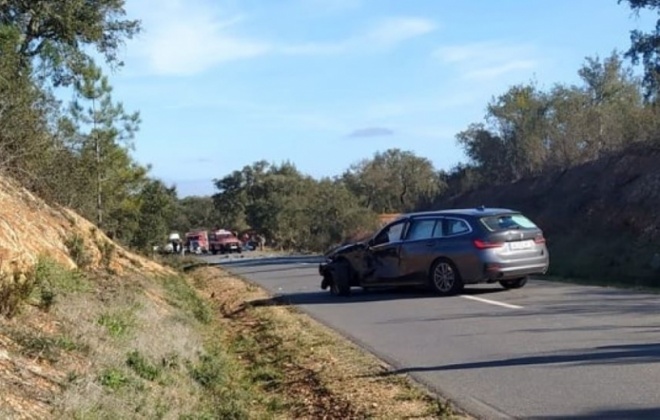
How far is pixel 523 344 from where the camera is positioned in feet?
37.3

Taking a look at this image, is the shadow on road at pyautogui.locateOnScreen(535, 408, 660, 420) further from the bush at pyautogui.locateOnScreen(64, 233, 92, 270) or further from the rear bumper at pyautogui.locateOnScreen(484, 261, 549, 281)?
the bush at pyautogui.locateOnScreen(64, 233, 92, 270)

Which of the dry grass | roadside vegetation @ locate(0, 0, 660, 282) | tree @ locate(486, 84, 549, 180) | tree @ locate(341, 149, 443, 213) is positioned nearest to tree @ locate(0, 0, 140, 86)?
roadside vegetation @ locate(0, 0, 660, 282)

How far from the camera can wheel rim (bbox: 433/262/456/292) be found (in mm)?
17897

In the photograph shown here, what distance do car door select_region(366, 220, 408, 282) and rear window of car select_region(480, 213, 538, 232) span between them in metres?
2.00

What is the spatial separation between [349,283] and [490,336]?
7.92 m

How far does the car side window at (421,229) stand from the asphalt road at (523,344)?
1165 mm

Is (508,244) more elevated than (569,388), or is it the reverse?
(508,244)

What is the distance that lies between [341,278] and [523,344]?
897 cm

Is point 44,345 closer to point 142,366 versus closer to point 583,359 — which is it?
point 142,366

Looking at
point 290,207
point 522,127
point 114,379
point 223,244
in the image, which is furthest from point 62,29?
point 290,207

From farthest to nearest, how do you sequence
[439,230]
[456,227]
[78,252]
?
[439,230], [456,227], [78,252]

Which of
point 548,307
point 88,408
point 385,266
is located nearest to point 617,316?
point 548,307

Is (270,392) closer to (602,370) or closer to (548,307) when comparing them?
(602,370)

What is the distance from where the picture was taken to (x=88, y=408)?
278 inches
